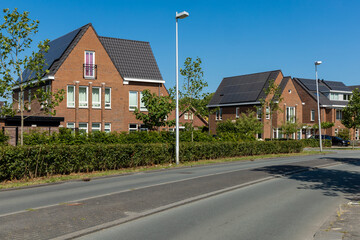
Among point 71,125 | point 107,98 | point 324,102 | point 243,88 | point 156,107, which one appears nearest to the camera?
point 156,107

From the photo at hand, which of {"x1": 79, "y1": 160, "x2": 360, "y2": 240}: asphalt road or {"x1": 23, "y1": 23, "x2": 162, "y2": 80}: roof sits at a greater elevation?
{"x1": 23, "y1": 23, "x2": 162, "y2": 80}: roof

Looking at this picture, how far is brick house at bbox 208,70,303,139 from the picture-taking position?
175ft

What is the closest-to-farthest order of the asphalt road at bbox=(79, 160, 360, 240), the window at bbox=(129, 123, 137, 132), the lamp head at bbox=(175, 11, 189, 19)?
the asphalt road at bbox=(79, 160, 360, 240) → the lamp head at bbox=(175, 11, 189, 19) → the window at bbox=(129, 123, 137, 132)

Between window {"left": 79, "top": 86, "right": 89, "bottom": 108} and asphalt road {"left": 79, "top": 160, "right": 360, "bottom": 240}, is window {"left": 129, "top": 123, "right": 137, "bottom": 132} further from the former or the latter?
asphalt road {"left": 79, "top": 160, "right": 360, "bottom": 240}

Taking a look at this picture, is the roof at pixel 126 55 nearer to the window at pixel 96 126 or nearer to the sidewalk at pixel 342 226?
the window at pixel 96 126

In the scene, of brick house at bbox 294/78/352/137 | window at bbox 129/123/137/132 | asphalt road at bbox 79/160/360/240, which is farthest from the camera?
brick house at bbox 294/78/352/137

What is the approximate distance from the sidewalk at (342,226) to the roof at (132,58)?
2878 cm

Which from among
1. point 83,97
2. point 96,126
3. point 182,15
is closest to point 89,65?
point 83,97

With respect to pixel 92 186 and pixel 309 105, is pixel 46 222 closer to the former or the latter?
pixel 92 186

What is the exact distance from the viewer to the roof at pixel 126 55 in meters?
34.1

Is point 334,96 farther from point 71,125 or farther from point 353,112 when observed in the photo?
point 71,125

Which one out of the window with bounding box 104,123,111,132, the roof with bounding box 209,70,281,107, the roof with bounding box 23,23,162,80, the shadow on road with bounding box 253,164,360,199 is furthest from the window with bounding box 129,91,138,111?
the roof with bounding box 209,70,281,107

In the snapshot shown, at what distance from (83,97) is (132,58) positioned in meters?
8.11

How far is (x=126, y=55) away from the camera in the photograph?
124ft
